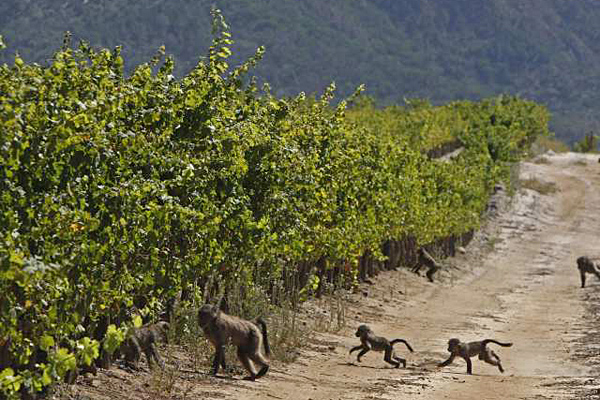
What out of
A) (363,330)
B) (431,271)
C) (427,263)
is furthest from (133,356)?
(431,271)

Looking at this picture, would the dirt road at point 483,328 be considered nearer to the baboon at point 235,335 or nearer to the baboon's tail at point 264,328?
the baboon at point 235,335

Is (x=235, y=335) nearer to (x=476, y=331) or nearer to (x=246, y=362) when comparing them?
(x=246, y=362)

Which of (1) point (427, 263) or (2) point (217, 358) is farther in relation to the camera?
(1) point (427, 263)

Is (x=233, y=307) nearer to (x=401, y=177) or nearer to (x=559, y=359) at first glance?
(x=559, y=359)

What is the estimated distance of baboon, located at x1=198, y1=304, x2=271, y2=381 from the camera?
1362 cm

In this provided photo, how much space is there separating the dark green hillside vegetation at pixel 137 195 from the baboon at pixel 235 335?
73 cm

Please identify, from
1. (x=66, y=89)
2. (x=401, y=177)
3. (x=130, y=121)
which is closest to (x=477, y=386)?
(x=130, y=121)

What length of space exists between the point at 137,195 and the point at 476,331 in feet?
49.3

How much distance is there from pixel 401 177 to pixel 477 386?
17584mm

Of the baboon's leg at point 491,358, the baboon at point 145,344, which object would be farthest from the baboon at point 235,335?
the baboon's leg at point 491,358

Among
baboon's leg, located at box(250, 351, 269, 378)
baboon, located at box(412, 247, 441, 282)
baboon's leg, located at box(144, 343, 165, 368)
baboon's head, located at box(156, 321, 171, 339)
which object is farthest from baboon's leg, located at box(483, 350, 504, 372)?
baboon, located at box(412, 247, 441, 282)

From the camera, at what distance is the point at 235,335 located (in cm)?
1383

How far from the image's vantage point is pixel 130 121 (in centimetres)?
1447

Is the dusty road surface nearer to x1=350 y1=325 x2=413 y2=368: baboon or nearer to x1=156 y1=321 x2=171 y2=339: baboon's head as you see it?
x1=350 y1=325 x2=413 y2=368: baboon
